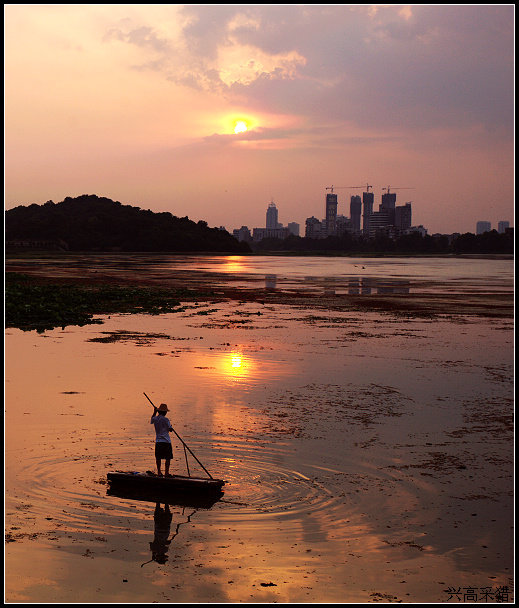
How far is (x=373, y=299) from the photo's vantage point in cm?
5984

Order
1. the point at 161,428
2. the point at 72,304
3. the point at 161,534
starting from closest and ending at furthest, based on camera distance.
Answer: the point at 161,534, the point at 161,428, the point at 72,304

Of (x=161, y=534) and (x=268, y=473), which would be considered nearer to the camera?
(x=161, y=534)

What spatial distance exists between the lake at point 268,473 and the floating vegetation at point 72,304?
913 centimetres

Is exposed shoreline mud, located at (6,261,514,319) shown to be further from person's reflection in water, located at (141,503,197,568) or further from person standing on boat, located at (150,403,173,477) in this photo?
person's reflection in water, located at (141,503,197,568)

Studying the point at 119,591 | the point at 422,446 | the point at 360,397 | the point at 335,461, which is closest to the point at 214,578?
the point at 119,591

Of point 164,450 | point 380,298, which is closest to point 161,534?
point 164,450

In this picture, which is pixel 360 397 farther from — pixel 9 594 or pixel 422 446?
pixel 9 594

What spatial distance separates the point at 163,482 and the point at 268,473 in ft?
7.88

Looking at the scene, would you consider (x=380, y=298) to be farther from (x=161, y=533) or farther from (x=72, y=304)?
(x=161, y=533)

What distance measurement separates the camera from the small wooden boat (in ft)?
43.3

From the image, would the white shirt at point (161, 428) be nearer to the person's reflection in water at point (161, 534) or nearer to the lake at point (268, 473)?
the lake at point (268, 473)

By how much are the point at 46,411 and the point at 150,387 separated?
4132mm

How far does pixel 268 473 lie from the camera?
14750 mm

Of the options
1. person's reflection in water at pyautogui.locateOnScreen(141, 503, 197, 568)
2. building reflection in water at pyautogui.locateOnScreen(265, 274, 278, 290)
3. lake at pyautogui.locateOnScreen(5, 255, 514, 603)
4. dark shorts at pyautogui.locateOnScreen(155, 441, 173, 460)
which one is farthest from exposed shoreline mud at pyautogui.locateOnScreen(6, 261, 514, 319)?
person's reflection in water at pyautogui.locateOnScreen(141, 503, 197, 568)
